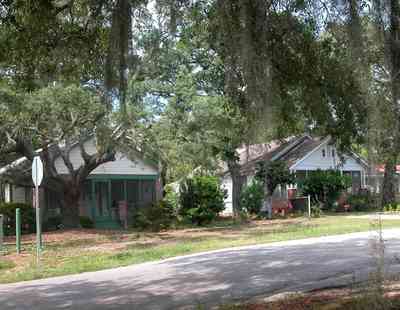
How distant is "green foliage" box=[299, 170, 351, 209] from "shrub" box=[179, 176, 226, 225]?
10.2 m

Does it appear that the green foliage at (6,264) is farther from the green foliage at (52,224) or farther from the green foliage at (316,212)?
the green foliage at (316,212)

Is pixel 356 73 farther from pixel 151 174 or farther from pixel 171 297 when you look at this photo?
pixel 151 174

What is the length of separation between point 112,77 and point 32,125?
1691cm

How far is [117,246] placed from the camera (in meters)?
19.8

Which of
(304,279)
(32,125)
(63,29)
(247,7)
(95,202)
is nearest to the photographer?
(247,7)

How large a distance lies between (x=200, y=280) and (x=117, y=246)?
843cm

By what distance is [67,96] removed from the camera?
20.5m

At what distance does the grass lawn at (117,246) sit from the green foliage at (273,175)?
293 inches

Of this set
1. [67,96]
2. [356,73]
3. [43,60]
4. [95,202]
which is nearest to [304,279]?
[43,60]

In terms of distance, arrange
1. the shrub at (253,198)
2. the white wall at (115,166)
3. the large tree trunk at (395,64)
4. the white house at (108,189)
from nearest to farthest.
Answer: the large tree trunk at (395,64)
the white wall at (115,166)
the white house at (108,189)
the shrub at (253,198)

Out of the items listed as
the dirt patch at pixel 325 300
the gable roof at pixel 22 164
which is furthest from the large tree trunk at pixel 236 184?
the dirt patch at pixel 325 300

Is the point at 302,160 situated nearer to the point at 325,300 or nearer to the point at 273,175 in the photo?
the point at 273,175

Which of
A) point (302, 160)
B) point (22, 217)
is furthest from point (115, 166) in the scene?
point (302, 160)

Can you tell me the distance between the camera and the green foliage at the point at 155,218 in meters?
27.4
